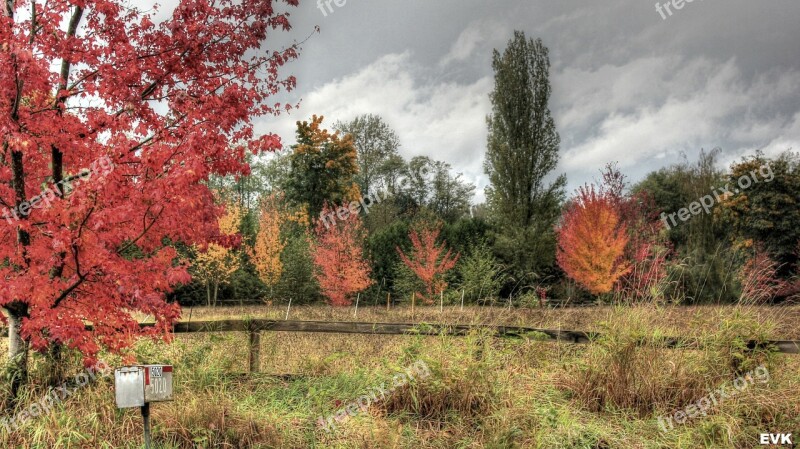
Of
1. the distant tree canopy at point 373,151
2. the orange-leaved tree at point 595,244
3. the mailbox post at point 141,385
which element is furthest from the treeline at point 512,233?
the mailbox post at point 141,385

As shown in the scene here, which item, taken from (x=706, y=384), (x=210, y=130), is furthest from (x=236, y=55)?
(x=706, y=384)

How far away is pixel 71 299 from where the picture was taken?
5.84 m

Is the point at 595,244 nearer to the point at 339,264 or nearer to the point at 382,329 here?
the point at 339,264

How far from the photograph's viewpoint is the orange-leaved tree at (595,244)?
18.9 m

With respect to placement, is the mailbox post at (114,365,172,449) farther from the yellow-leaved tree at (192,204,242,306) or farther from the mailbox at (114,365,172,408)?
the yellow-leaved tree at (192,204,242,306)

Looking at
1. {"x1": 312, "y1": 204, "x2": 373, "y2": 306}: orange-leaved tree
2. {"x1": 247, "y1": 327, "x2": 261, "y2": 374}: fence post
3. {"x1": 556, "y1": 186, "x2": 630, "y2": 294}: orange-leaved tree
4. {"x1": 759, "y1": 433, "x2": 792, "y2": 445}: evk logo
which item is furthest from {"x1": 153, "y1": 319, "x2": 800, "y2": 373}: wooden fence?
{"x1": 312, "y1": 204, "x2": 373, "y2": 306}: orange-leaved tree

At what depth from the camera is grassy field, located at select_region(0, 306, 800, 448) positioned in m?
4.91

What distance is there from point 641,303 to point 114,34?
6707 mm

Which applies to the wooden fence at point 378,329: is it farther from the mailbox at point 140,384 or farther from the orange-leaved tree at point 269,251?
the orange-leaved tree at point 269,251

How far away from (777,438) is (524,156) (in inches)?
788

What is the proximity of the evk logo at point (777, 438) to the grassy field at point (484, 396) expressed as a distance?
82mm

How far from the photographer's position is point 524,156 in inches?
950

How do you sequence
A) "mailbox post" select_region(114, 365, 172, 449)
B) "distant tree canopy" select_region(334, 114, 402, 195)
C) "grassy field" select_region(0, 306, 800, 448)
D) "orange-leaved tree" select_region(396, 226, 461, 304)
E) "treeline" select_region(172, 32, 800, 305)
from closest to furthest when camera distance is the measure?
"mailbox post" select_region(114, 365, 172, 449) < "grassy field" select_region(0, 306, 800, 448) < "treeline" select_region(172, 32, 800, 305) < "orange-leaved tree" select_region(396, 226, 461, 304) < "distant tree canopy" select_region(334, 114, 402, 195)

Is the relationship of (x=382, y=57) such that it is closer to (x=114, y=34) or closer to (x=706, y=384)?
(x=114, y=34)
